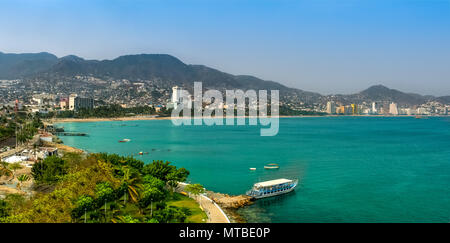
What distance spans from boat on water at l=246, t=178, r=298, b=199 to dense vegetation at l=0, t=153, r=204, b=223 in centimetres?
385

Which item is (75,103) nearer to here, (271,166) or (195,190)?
(271,166)

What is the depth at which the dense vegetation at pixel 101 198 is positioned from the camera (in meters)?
9.04

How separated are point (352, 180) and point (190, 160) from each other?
12.9m

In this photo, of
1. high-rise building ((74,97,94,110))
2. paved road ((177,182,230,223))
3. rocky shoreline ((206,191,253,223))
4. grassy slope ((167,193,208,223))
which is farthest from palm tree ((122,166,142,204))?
high-rise building ((74,97,94,110))

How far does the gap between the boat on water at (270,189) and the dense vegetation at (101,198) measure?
385 centimetres

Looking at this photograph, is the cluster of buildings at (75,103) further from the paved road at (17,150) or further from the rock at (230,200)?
the rock at (230,200)

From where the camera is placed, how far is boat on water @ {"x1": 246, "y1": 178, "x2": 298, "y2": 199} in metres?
16.7

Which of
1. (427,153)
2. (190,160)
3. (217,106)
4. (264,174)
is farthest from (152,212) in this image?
(217,106)

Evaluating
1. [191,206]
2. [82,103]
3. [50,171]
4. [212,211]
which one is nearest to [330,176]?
[212,211]

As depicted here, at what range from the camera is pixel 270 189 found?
17.3m

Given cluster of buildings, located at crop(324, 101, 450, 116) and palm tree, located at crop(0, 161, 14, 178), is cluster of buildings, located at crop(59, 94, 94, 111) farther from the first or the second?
cluster of buildings, located at crop(324, 101, 450, 116)

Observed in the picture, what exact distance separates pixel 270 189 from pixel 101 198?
9.31 meters
